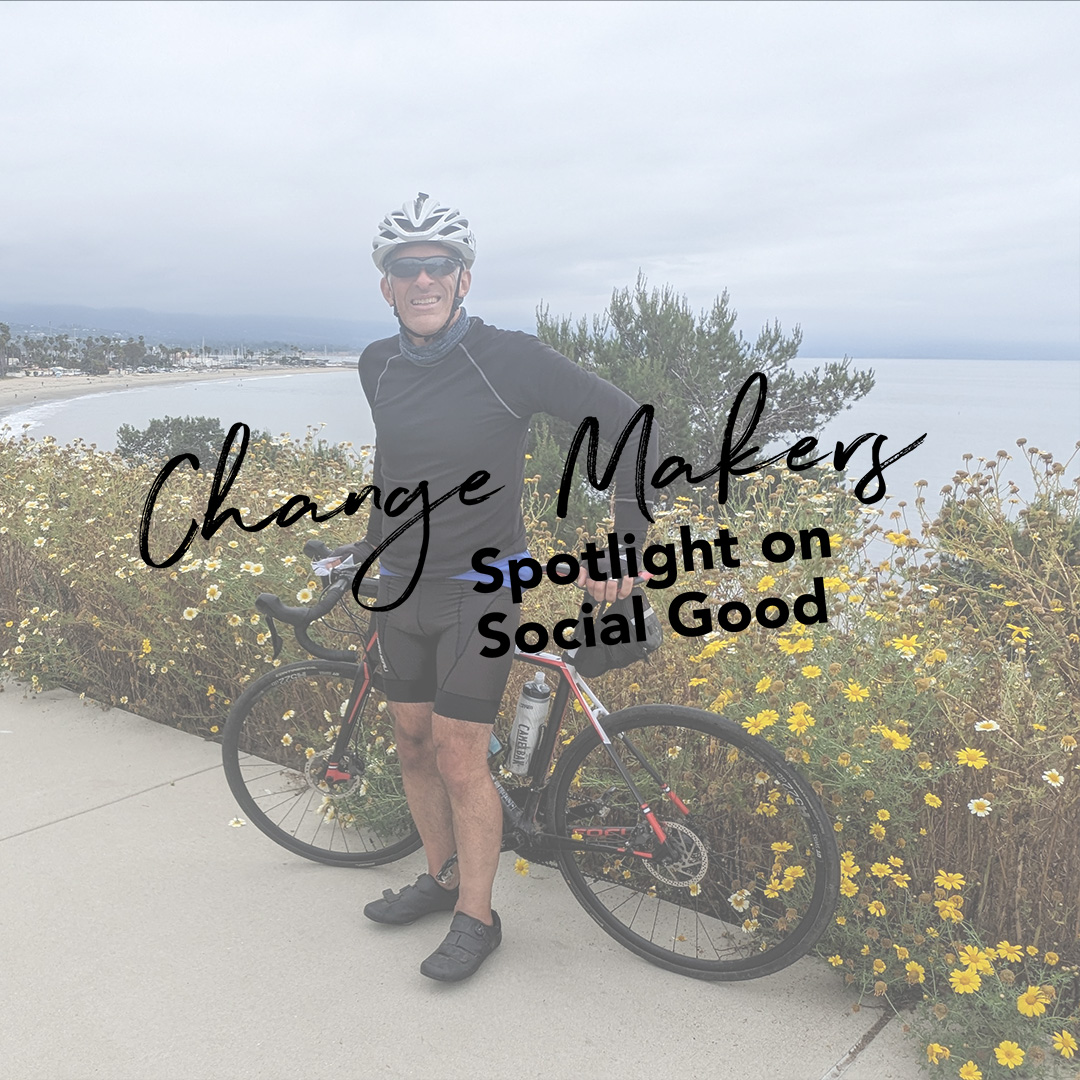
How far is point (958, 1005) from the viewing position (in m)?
2.60

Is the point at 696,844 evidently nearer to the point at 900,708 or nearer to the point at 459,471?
the point at 900,708

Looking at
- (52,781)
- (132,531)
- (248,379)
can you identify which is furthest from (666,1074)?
(248,379)

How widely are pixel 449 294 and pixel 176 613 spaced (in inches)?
118

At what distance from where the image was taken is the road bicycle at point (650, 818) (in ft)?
9.30

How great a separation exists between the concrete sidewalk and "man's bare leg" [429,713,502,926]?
9.4 inches

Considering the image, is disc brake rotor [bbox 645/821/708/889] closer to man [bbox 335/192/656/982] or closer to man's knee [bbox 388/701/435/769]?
man [bbox 335/192/656/982]

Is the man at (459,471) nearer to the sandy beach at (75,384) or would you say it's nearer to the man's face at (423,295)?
the man's face at (423,295)

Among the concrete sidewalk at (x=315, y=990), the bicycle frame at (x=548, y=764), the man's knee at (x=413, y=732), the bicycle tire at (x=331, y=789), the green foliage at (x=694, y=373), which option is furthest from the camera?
the green foliage at (x=694, y=373)

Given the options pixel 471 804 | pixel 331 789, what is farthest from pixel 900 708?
pixel 331 789

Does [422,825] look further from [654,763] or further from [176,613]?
[176,613]

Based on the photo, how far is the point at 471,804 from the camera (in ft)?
9.65

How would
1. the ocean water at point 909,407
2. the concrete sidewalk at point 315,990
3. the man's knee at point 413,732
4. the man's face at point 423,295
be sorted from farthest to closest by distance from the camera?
the ocean water at point 909,407
the man's knee at point 413,732
the man's face at point 423,295
the concrete sidewalk at point 315,990

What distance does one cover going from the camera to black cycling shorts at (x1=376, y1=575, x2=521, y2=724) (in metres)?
2.86

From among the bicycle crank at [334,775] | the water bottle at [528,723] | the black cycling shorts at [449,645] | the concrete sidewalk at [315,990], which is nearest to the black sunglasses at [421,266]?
the black cycling shorts at [449,645]
